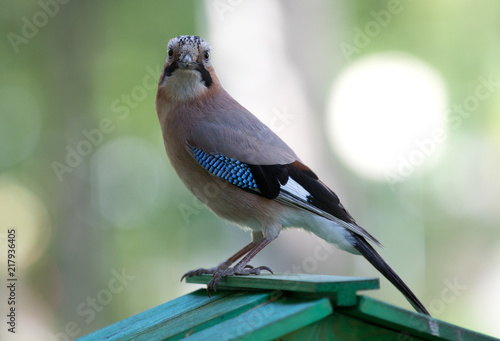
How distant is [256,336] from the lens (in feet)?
7.89

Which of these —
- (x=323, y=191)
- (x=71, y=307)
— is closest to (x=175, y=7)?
(x=71, y=307)

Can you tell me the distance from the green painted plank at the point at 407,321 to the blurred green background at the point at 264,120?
16.4 ft

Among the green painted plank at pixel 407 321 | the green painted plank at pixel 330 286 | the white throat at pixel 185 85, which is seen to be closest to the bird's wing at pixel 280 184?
the white throat at pixel 185 85

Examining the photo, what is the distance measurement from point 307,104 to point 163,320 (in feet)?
18.3

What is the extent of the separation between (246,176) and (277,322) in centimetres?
170

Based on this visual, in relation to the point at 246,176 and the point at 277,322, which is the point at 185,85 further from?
the point at 277,322

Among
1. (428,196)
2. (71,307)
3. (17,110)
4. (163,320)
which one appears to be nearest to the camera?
(163,320)

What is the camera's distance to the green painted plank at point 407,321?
2.48 meters

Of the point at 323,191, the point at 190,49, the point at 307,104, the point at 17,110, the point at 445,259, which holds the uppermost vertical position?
the point at 17,110

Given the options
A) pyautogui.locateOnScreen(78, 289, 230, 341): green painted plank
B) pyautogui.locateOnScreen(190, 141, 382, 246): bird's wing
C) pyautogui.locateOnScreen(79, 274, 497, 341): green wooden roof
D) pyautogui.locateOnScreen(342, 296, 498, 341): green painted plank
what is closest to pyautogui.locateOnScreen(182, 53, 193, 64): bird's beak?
pyautogui.locateOnScreen(190, 141, 382, 246): bird's wing

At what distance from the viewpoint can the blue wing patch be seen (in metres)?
4.01

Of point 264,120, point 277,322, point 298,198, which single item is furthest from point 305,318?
point 264,120

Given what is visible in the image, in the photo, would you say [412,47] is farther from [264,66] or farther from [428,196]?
[264,66]

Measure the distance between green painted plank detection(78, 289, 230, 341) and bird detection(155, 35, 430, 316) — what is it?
26 cm
